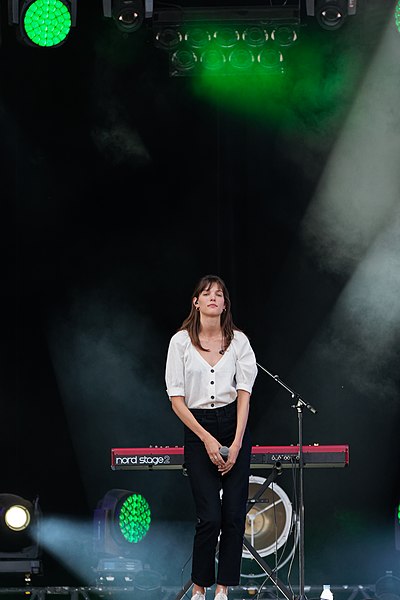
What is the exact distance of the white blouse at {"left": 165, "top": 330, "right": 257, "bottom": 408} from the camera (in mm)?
5051

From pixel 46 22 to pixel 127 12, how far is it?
56 cm

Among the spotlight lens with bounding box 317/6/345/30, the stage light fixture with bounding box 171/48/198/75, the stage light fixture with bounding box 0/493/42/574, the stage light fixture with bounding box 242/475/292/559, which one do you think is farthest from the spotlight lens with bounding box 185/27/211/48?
the stage light fixture with bounding box 0/493/42/574

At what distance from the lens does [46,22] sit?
22.5 ft

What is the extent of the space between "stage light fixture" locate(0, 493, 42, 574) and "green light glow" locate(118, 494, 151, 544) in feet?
1.95

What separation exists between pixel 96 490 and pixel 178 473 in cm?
65

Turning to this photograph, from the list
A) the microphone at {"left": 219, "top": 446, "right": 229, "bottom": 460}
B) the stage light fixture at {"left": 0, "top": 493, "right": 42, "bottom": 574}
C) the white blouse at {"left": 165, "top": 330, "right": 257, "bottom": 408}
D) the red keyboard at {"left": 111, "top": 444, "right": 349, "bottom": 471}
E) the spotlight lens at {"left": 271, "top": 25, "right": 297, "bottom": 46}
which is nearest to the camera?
the microphone at {"left": 219, "top": 446, "right": 229, "bottom": 460}

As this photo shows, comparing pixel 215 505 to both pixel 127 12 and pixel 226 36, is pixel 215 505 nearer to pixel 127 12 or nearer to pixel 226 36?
pixel 127 12

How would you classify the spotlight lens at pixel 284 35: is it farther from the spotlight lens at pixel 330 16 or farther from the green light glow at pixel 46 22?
the green light glow at pixel 46 22

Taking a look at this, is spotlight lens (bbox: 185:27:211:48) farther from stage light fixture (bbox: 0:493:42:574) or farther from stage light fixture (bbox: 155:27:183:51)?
stage light fixture (bbox: 0:493:42:574)

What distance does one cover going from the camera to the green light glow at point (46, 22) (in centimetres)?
684

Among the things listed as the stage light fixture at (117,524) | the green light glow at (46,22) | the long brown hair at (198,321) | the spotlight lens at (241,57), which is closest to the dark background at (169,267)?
the spotlight lens at (241,57)

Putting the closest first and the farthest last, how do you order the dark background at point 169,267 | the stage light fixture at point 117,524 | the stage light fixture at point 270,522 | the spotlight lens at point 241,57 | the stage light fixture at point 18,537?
the stage light fixture at point 18,537 < the stage light fixture at point 117,524 < the stage light fixture at point 270,522 < the spotlight lens at point 241,57 < the dark background at point 169,267

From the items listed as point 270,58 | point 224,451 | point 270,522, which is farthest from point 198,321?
point 270,58

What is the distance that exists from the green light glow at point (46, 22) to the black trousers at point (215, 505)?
10.5 ft
